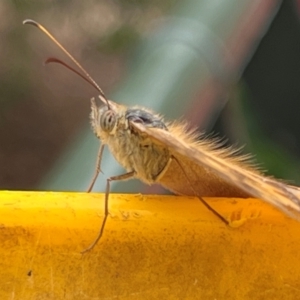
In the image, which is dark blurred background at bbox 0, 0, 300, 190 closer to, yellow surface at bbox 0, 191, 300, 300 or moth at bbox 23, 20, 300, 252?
moth at bbox 23, 20, 300, 252

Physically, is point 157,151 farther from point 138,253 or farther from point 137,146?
point 138,253

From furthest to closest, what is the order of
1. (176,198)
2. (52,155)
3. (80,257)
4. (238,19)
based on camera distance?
(52,155)
(238,19)
(176,198)
(80,257)

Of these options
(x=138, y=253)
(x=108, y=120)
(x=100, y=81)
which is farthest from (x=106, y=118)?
(x=100, y=81)

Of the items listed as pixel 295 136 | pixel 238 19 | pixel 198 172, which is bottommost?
pixel 198 172

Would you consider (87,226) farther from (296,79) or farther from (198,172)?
(296,79)

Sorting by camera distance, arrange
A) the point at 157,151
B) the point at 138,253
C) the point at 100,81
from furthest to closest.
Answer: the point at 100,81, the point at 157,151, the point at 138,253

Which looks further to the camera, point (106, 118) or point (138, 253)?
point (106, 118)

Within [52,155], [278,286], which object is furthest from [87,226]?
[52,155]

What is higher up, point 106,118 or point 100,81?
point 100,81
